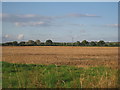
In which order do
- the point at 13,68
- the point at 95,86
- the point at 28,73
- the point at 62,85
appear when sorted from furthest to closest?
1. the point at 13,68
2. the point at 28,73
3. the point at 62,85
4. the point at 95,86

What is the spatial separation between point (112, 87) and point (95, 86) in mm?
597

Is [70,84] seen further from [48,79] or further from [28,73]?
[28,73]

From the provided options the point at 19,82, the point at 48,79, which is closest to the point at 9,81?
the point at 19,82

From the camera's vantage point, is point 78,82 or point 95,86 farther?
point 78,82

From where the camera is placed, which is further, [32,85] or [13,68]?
[13,68]

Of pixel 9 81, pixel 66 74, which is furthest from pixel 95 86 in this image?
pixel 9 81

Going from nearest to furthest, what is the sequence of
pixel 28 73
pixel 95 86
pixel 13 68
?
pixel 95 86
pixel 28 73
pixel 13 68

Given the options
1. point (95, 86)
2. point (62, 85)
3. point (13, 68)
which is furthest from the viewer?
point (13, 68)

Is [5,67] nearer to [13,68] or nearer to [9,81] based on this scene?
[13,68]

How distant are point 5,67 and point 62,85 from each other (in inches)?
139

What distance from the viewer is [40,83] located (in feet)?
21.2

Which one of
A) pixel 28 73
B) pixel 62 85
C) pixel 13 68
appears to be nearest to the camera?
pixel 62 85

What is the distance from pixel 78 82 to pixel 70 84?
294mm

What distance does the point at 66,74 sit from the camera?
741 cm
